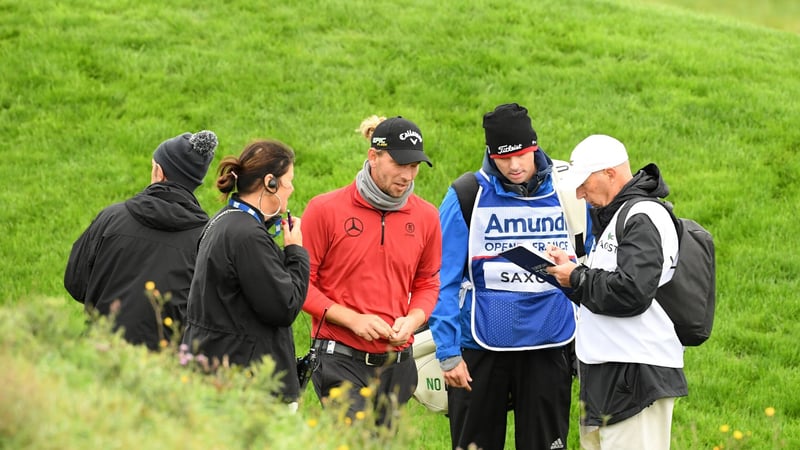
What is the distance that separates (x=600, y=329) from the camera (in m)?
6.15

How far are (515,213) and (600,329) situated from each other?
109cm

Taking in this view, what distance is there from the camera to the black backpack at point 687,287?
6.00 m

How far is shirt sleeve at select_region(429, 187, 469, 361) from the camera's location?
6.93 meters

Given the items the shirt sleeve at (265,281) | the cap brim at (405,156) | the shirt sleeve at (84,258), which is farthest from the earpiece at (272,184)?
the shirt sleeve at (84,258)

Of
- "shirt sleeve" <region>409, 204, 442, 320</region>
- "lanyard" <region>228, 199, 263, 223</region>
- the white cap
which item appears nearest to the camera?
"lanyard" <region>228, 199, 263, 223</region>

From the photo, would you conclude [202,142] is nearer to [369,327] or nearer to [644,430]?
[369,327]

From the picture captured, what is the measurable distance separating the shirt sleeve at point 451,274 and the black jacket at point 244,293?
1.35m

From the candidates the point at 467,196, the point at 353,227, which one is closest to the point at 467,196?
the point at 467,196

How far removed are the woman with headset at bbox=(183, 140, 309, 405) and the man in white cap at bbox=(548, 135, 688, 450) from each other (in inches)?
61.3

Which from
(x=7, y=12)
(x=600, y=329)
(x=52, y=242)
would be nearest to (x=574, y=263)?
(x=600, y=329)

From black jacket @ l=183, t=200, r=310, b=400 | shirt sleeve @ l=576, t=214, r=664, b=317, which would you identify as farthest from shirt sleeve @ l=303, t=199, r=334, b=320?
shirt sleeve @ l=576, t=214, r=664, b=317

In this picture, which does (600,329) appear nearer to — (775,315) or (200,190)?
(775,315)

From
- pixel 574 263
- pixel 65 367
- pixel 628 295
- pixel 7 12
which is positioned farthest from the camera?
pixel 7 12

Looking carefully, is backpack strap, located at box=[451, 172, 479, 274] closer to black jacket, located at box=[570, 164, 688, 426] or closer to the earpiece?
black jacket, located at box=[570, 164, 688, 426]
